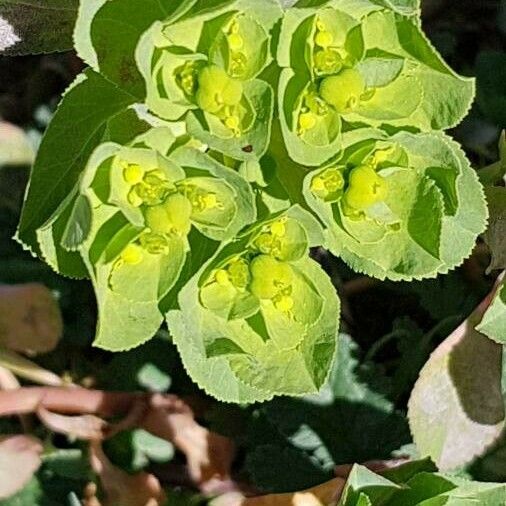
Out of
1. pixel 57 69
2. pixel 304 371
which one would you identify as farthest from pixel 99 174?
pixel 57 69

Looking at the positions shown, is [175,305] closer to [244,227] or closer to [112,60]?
[244,227]

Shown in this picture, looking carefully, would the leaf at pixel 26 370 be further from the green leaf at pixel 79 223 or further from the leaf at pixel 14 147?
the green leaf at pixel 79 223

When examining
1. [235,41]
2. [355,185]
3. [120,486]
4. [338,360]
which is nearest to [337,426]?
[338,360]

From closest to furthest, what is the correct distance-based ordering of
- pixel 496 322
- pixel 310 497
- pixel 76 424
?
pixel 496 322 → pixel 310 497 → pixel 76 424

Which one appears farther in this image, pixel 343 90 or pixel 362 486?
pixel 362 486

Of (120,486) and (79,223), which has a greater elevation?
(79,223)

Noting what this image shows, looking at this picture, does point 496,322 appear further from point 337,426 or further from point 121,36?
point 121,36

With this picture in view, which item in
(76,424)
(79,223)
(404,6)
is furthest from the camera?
(76,424)

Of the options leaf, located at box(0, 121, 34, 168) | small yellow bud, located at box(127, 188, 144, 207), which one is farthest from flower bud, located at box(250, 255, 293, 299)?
leaf, located at box(0, 121, 34, 168)

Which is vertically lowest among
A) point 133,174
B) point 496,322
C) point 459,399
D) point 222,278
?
point 459,399
